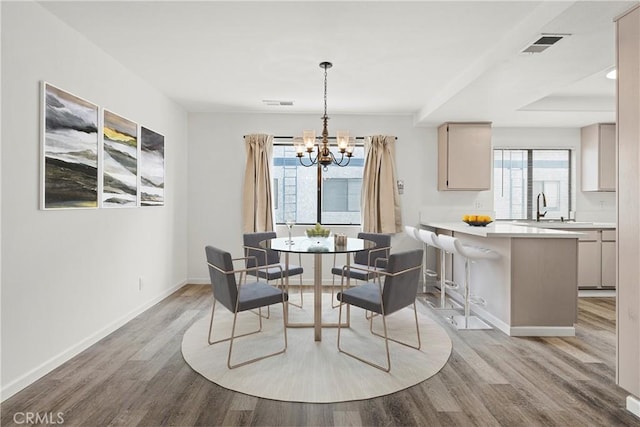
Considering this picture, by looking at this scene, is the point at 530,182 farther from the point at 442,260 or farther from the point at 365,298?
the point at 365,298

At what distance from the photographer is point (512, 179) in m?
5.67

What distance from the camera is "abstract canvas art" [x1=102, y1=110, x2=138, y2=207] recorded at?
3.31 m

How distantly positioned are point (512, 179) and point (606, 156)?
122 cm

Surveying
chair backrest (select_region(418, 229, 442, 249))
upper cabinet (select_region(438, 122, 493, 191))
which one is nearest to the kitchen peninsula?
chair backrest (select_region(418, 229, 442, 249))

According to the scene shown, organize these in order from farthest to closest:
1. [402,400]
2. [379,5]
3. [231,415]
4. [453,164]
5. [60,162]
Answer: [453,164], [60,162], [379,5], [402,400], [231,415]

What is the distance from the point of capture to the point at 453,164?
509cm

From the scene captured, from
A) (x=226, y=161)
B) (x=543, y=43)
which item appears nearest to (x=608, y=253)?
(x=543, y=43)

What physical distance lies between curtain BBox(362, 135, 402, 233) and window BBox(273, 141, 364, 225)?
0.26m

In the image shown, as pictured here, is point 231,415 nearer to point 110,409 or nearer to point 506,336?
point 110,409

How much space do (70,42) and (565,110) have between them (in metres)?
5.25

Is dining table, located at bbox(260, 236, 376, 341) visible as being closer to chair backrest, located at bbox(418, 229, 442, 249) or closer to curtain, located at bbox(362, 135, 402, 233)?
chair backrest, located at bbox(418, 229, 442, 249)

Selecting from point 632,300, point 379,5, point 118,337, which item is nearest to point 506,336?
point 632,300

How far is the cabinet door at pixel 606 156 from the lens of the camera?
5230 mm

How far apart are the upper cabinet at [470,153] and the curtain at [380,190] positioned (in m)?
0.81
